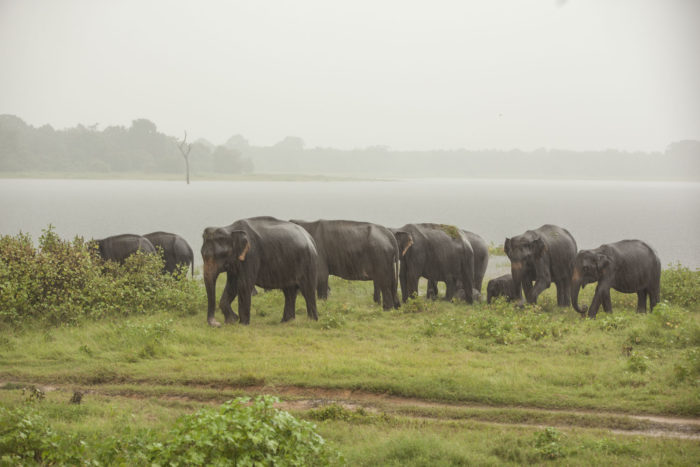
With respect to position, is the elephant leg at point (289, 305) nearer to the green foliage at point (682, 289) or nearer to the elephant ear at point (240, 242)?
the elephant ear at point (240, 242)

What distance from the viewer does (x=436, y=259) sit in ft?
56.6

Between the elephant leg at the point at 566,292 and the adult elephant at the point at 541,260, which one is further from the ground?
the adult elephant at the point at 541,260

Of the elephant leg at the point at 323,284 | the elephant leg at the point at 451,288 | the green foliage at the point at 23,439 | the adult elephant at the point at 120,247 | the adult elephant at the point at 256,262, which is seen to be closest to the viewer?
the green foliage at the point at 23,439

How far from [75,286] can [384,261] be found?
675 centimetres

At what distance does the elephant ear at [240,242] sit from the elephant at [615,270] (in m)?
7.42

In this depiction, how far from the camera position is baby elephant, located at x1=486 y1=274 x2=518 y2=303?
17.3 m

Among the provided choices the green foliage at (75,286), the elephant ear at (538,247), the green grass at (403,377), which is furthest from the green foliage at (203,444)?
the elephant ear at (538,247)

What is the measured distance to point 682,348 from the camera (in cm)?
1171

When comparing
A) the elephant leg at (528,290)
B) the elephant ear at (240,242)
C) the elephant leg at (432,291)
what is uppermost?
the elephant ear at (240,242)

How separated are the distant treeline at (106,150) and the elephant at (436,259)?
120898 millimetres

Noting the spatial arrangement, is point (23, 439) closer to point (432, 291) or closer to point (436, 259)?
point (436, 259)

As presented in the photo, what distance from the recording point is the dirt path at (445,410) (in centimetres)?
858

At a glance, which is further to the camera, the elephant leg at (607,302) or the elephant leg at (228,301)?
the elephant leg at (607,302)

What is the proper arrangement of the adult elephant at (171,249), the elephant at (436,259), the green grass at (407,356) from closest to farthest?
the green grass at (407,356), the elephant at (436,259), the adult elephant at (171,249)
